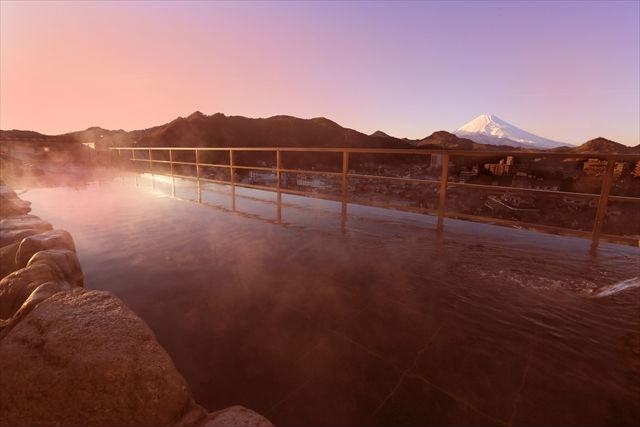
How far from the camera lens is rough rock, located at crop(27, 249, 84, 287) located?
1.68 metres

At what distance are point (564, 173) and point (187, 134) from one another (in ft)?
189

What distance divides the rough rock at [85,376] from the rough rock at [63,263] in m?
0.82

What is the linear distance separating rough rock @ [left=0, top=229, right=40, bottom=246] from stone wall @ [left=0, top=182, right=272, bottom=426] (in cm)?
189

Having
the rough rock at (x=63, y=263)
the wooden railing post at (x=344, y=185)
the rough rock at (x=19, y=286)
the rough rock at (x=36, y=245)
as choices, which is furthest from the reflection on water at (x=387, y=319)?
the wooden railing post at (x=344, y=185)

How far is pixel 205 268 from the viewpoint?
6.79 ft

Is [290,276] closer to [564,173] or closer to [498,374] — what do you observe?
[498,374]

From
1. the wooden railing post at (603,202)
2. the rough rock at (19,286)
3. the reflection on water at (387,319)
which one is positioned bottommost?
the reflection on water at (387,319)

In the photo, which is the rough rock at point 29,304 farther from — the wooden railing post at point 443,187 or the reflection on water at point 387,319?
the wooden railing post at point 443,187

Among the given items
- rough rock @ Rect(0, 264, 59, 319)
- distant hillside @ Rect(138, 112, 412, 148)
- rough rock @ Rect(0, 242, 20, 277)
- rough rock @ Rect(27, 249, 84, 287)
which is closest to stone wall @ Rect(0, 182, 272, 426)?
rough rock @ Rect(0, 264, 59, 319)

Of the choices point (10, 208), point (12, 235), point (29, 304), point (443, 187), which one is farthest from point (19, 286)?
point (443, 187)

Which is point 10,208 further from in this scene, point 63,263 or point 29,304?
point 29,304

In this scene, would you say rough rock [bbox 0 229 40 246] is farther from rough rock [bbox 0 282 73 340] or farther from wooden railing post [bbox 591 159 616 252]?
wooden railing post [bbox 591 159 616 252]

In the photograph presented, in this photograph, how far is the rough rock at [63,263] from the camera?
1.68 metres

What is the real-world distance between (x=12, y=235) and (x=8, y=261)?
0.71m
